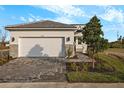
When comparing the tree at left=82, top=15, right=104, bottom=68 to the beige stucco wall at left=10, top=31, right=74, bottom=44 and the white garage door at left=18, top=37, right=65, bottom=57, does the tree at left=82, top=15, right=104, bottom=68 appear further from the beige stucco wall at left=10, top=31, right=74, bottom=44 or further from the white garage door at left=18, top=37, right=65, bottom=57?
the white garage door at left=18, top=37, right=65, bottom=57

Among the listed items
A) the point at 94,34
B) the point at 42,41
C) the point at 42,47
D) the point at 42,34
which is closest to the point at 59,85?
the point at 94,34

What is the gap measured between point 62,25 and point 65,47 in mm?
2221

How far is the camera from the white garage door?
24.2 metres

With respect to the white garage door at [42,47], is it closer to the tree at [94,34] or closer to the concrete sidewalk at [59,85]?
the tree at [94,34]

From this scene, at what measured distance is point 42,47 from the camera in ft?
79.5

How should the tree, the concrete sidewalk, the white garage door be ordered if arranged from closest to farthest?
the concrete sidewalk
the tree
the white garage door

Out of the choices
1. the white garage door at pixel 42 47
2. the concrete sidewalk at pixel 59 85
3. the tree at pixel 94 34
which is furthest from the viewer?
the white garage door at pixel 42 47

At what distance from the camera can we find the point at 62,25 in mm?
24688

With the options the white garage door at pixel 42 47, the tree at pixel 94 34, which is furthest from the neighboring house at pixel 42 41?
the tree at pixel 94 34

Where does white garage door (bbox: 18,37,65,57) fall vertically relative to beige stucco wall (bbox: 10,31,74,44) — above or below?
below

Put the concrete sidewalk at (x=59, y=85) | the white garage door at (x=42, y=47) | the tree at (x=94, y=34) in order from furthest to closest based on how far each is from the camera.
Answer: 1. the white garage door at (x=42, y=47)
2. the tree at (x=94, y=34)
3. the concrete sidewalk at (x=59, y=85)

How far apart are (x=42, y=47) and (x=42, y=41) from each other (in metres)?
0.58

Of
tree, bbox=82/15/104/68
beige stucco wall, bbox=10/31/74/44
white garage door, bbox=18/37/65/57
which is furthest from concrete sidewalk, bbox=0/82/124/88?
beige stucco wall, bbox=10/31/74/44

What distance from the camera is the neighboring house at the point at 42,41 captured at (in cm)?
2417
